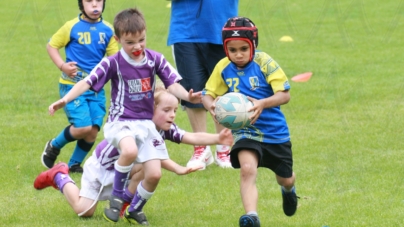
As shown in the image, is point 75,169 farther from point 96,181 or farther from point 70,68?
point 96,181

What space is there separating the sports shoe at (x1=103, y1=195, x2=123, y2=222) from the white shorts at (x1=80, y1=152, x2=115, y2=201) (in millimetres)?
256

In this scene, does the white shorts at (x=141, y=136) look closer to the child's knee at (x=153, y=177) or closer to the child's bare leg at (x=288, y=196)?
the child's knee at (x=153, y=177)

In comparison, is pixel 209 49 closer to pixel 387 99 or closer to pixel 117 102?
pixel 117 102

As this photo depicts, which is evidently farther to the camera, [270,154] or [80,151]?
[80,151]

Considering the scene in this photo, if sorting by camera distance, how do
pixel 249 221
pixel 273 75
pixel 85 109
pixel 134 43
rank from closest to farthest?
pixel 249 221 < pixel 273 75 < pixel 134 43 < pixel 85 109

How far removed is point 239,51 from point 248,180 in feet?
3.09

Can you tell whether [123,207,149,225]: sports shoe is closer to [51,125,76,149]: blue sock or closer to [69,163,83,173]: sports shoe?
[69,163,83,173]: sports shoe

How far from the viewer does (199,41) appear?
805 centimetres

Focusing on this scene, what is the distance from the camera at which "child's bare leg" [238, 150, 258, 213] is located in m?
5.48

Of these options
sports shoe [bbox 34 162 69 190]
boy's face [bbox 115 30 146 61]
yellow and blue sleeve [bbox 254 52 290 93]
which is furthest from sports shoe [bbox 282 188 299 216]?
sports shoe [bbox 34 162 69 190]

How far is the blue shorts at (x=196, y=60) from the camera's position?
8.05 metres

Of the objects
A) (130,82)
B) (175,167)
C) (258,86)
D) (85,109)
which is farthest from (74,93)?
(85,109)

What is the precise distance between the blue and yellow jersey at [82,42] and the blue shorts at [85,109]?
17 cm

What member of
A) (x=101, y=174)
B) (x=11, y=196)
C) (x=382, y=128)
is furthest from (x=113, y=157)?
(x=382, y=128)
